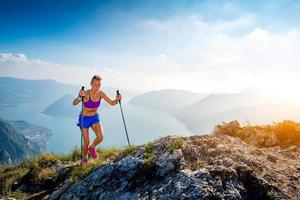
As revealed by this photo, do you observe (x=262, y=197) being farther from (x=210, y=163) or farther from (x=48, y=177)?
(x=48, y=177)

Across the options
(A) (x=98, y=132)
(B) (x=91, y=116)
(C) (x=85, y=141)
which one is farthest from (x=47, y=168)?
(B) (x=91, y=116)

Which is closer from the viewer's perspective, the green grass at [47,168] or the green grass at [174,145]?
the green grass at [174,145]

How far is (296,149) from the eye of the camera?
8.44 metres

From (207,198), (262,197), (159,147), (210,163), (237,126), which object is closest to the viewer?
(207,198)

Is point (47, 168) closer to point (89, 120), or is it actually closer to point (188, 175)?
point (89, 120)

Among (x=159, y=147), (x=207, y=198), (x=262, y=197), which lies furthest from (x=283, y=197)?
(x=159, y=147)

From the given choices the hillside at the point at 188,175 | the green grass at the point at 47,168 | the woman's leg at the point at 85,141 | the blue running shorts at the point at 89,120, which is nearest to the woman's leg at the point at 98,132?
the blue running shorts at the point at 89,120

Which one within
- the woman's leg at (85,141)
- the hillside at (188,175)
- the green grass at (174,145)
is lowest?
the hillside at (188,175)

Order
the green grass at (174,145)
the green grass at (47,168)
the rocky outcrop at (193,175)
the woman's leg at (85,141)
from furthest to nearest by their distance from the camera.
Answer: the woman's leg at (85,141) < the green grass at (47,168) < the green grass at (174,145) < the rocky outcrop at (193,175)

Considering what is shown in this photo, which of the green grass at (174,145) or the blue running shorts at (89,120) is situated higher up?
the blue running shorts at (89,120)

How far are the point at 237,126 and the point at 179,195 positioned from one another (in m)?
8.46

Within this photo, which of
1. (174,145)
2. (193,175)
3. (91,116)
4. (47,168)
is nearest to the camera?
(193,175)

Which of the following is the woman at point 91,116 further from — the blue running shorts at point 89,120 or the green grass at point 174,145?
the green grass at point 174,145

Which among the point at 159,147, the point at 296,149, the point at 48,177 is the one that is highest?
the point at 159,147
